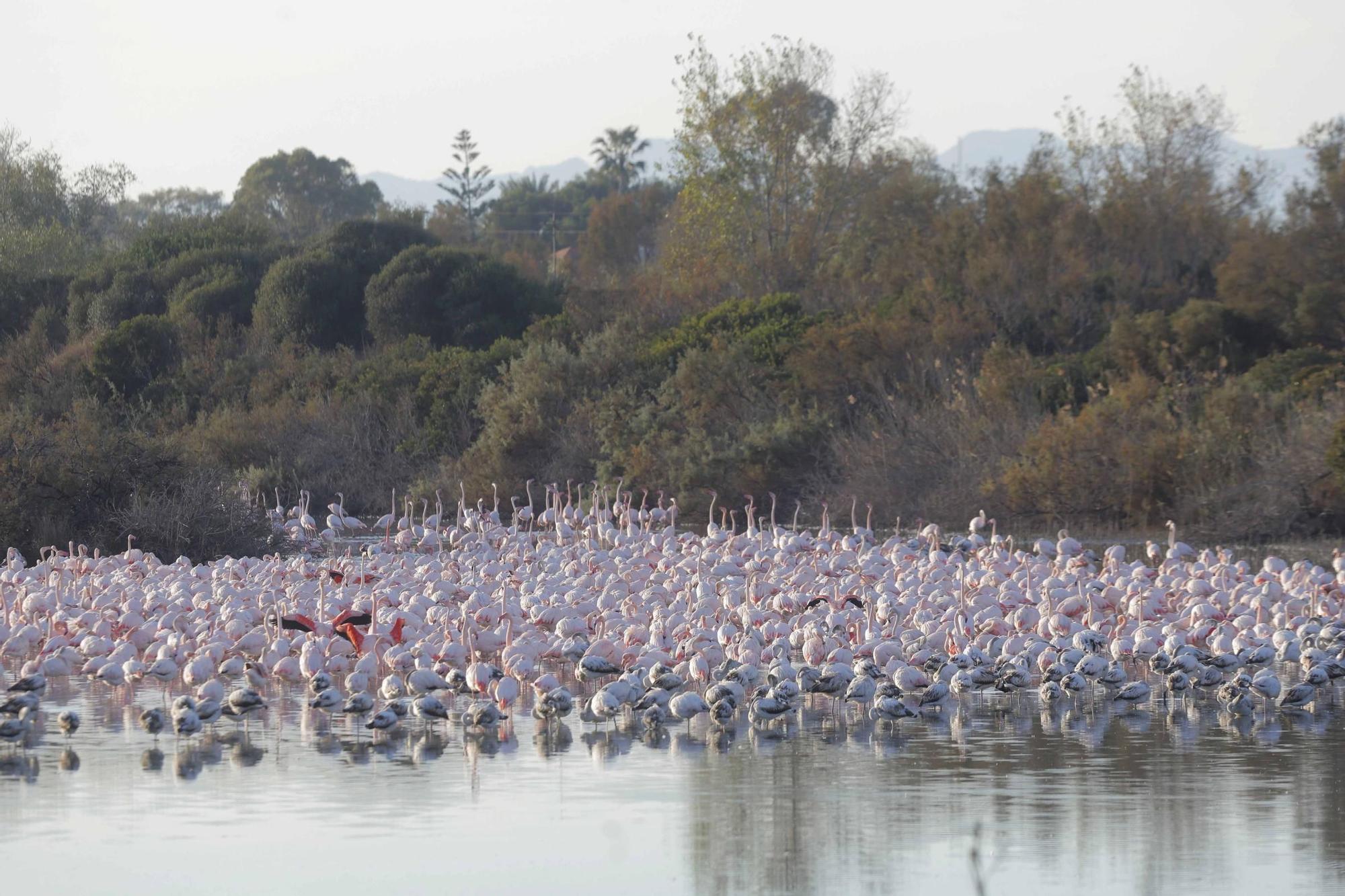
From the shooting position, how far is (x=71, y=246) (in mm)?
44156

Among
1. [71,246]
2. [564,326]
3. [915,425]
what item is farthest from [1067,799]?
[71,246]

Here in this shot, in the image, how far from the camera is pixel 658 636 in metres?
11.7

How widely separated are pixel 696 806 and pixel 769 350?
20533 mm

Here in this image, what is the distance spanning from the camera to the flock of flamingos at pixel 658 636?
10070 mm

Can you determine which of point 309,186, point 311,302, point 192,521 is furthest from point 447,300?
point 309,186

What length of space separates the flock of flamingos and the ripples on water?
213 millimetres

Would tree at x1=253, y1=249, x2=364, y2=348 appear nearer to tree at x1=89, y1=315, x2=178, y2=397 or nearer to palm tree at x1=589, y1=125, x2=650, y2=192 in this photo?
tree at x1=89, y1=315, x2=178, y2=397

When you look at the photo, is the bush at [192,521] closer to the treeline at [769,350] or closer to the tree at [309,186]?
the treeline at [769,350]

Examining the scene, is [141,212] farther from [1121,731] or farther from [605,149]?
[1121,731]

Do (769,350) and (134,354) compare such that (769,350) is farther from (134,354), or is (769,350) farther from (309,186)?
(309,186)

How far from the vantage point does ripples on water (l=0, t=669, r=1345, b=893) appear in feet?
22.1

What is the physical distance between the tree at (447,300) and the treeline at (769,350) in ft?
0.23

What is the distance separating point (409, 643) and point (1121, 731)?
15.0ft

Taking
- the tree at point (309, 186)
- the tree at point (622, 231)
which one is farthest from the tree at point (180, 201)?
the tree at point (622, 231)
